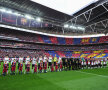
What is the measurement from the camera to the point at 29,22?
31828mm

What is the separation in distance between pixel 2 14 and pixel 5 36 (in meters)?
6.99

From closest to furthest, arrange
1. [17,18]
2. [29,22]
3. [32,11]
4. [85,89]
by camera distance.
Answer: [85,89] < [32,11] < [17,18] < [29,22]

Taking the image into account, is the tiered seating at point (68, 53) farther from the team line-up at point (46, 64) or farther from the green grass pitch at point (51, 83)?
the green grass pitch at point (51, 83)

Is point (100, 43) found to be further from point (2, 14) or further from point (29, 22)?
point (2, 14)

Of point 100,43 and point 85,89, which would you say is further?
point 100,43

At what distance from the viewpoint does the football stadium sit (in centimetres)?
851

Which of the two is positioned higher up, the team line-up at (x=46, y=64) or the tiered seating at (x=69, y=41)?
the tiered seating at (x=69, y=41)

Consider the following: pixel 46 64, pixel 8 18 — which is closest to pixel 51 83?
pixel 46 64

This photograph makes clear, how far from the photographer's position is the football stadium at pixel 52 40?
27.9ft

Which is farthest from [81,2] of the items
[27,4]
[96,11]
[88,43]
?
[88,43]

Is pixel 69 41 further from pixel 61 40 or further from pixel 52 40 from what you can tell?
pixel 52 40

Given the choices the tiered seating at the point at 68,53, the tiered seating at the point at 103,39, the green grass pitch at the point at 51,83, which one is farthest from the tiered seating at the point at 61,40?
the green grass pitch at the point at 51,83

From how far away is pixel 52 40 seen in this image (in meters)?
38.9

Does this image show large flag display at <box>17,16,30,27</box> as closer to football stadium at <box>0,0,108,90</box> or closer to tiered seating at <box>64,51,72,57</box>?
football stadium at <box>0,0,108,90</box>
